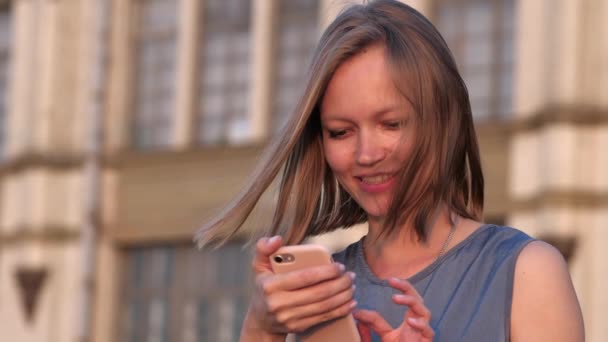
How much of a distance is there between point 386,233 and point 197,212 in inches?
623

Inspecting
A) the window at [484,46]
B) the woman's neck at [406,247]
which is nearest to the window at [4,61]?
the window at [484,46]

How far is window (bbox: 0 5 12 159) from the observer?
786 inches

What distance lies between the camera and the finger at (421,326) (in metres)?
2.18

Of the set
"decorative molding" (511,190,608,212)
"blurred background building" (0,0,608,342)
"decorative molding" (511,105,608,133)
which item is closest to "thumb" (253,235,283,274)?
"decorative molding" (511,190,608,212)

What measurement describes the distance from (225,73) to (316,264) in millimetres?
16186

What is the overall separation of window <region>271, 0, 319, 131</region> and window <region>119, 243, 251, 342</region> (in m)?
1.93

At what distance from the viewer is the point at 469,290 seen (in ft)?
7.79

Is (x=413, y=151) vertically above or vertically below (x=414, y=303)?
above

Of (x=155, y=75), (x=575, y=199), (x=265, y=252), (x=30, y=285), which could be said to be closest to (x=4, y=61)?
(x=155, y=75)

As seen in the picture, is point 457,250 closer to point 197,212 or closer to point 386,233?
point 386,233

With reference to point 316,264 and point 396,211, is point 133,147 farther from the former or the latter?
point 316,264

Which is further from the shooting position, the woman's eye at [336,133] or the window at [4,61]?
the window at [4,61]

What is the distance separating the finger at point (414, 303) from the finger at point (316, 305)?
0.09 m

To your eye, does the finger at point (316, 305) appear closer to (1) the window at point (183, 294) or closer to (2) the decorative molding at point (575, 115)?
(2) the decorative molding at point (575, 115)
